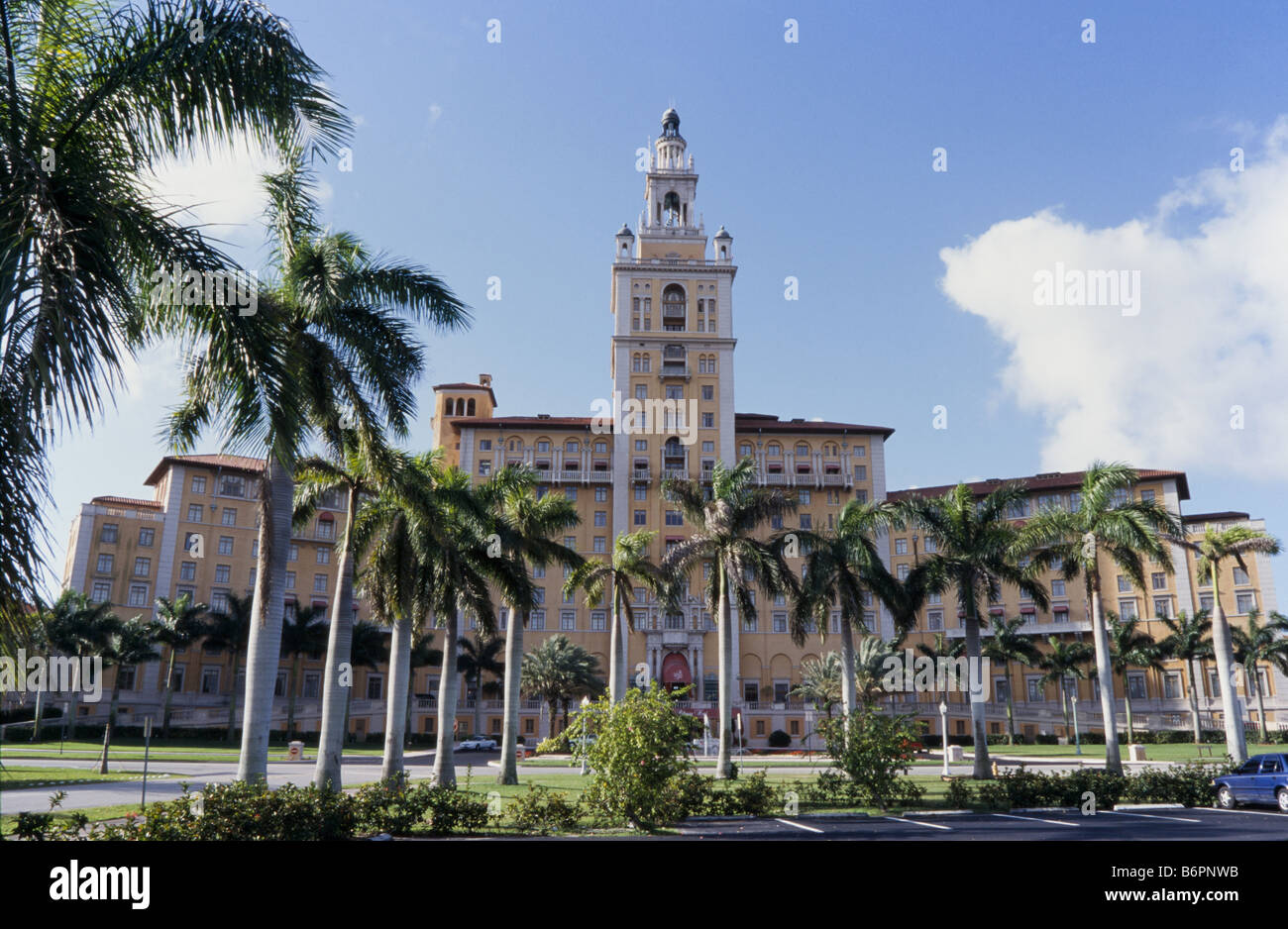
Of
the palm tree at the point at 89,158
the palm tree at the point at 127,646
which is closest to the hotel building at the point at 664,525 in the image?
the palm tree at the point at 127,646

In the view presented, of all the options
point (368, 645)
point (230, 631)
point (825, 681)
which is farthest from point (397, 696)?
point (230, 631)

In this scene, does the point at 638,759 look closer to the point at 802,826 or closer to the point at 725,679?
the point at 802,826

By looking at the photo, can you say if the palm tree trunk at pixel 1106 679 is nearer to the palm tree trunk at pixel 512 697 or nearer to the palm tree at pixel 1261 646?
the palm tree trunk at pixel 512 697

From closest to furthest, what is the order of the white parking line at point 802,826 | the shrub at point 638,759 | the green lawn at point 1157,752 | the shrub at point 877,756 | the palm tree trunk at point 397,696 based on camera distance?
the shrub at point 638,759 < the white parking line at point 802,826 < the shrub at point 877,756 < the palm tree trunk at point 397,696 < the green lawn at point 1157,752

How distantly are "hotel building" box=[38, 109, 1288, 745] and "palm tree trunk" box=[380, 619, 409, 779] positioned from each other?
45.3m

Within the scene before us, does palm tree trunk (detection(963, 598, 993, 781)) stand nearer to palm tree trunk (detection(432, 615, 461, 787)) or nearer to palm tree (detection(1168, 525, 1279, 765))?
palm tree (detection(1168, 525, 1279, 765))

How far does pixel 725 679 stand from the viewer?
32.0 meters

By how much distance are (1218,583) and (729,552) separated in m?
17.1

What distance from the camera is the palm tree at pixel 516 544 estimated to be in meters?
29.2

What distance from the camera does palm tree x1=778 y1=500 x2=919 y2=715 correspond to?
33.7 metres

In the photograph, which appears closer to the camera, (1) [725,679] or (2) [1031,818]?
(2) [1031,818]

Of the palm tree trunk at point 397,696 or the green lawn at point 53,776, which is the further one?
the green lawn at point 53,776

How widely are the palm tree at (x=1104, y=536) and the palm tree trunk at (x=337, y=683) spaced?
23.8 metres
